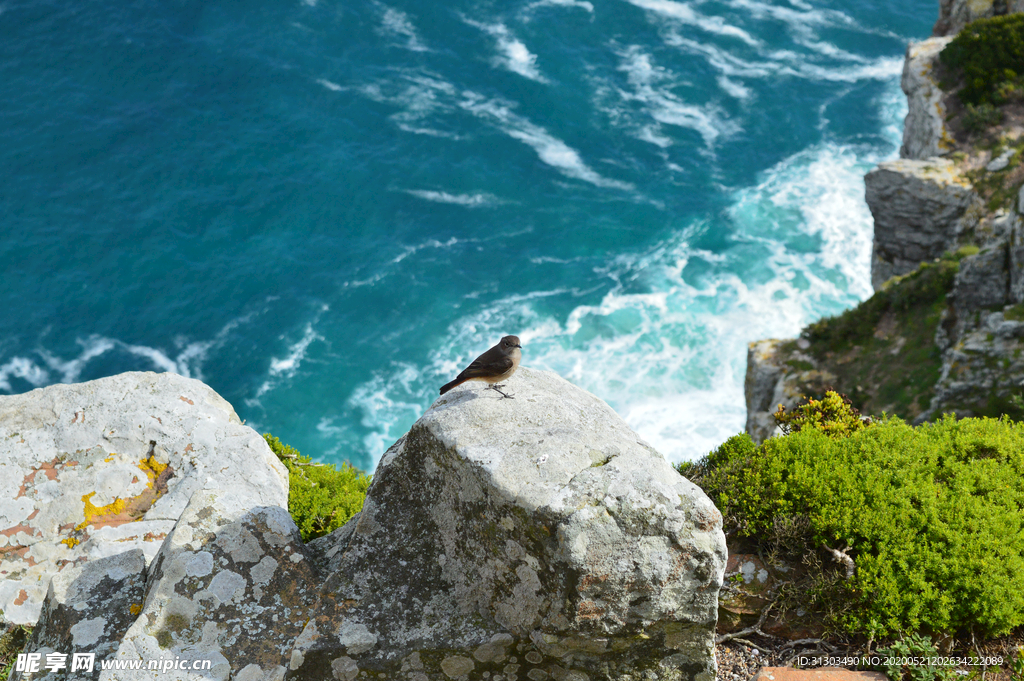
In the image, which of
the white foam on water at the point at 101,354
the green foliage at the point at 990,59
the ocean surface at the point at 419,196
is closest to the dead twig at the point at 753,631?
the ocean surface at the point at 419,196

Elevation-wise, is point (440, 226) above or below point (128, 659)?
below

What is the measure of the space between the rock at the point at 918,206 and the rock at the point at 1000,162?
134 centimetres

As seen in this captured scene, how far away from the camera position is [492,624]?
8.58m

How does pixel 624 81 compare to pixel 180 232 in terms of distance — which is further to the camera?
pixel 624 81

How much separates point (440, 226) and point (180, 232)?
16.8 metres

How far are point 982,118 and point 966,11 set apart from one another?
13068 mm

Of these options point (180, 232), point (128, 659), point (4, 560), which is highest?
point (128, 659)

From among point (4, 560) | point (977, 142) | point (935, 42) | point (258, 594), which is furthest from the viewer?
point (935, 42)

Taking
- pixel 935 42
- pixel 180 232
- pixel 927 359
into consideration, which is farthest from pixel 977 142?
pixel 180 232

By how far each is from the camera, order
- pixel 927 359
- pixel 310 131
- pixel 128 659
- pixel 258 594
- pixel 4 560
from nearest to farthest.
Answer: pixel 128 659 < pixel 258 594 < pixel 4 560 < pixel 927 359 < pixel 310 131

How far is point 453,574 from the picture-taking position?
8898 mm

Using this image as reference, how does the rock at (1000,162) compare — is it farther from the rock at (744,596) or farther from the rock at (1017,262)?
the rock at (744,596)

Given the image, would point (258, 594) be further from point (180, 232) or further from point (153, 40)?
point (153, 40)

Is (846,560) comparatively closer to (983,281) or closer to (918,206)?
(983,281)
